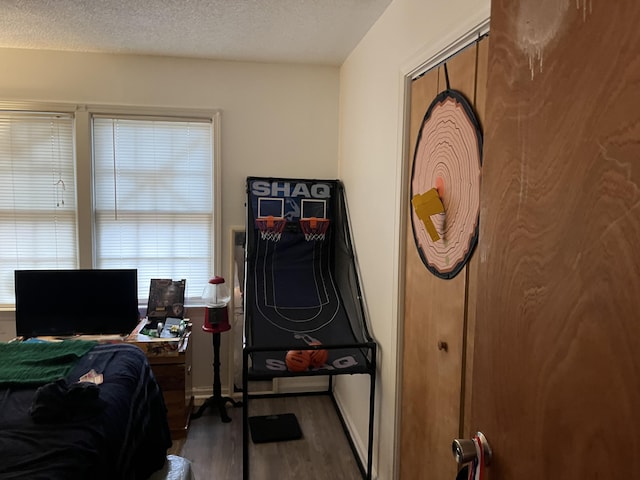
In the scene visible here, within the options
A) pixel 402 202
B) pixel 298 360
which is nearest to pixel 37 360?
pixel 298 360

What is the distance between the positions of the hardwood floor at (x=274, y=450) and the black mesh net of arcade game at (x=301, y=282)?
0.65 metres

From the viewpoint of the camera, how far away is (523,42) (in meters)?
Answer: 0.76

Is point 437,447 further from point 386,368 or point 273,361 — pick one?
point 273,361

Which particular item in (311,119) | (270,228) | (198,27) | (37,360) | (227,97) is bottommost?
(37,360)

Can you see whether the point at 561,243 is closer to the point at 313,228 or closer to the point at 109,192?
the point at 313,228

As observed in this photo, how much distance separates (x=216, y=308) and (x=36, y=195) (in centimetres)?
151

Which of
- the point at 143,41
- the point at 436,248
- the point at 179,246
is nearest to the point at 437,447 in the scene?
the point at 436,248

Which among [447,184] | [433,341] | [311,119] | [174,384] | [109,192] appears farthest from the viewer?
[311,119]

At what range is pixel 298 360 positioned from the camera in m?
2.29

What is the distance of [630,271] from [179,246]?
309 cm

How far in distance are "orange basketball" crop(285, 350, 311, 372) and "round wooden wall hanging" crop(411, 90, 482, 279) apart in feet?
2.84

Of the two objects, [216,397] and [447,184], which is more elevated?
[447,184]

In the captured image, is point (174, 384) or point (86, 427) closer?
point (86, 427)

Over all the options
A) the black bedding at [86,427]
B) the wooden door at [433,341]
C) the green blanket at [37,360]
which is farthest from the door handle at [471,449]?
the green blanket at [37,360]
